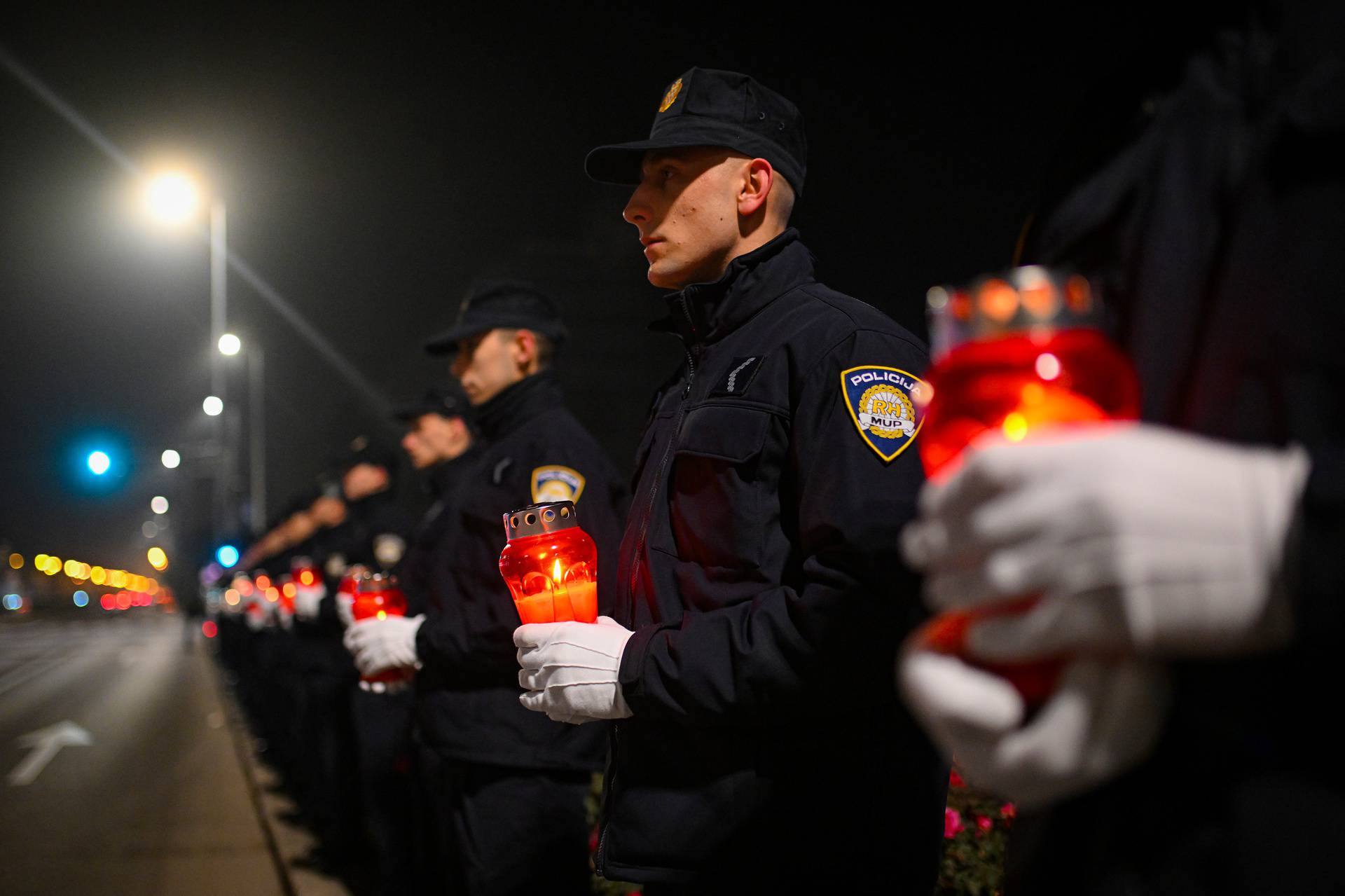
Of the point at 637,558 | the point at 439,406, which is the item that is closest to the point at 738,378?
the point at 637,558

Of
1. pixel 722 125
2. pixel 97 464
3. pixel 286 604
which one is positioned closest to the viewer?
pixel 722 125

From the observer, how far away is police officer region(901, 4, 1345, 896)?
105cm

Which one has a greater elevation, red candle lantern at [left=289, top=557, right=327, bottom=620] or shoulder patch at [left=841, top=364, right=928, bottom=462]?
shoulder patch at [left=841, top=364, right=928, bottom=462]

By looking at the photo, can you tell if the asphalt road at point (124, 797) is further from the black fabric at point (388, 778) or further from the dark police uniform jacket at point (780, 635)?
the dark police uniform jacket at point (780, 635)

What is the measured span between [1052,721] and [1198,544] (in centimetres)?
21

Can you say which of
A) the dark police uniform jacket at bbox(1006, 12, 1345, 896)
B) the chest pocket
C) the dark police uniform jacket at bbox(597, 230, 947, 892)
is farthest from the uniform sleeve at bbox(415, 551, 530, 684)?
the dark police uniform jacket at bbox(1006, 12, 1345, 896)

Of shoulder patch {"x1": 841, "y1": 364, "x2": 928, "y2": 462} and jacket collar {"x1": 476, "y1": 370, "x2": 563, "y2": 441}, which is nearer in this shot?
shoulder patch {"x1": 841, "y1": 364, "x2": 928, "y2": 462}

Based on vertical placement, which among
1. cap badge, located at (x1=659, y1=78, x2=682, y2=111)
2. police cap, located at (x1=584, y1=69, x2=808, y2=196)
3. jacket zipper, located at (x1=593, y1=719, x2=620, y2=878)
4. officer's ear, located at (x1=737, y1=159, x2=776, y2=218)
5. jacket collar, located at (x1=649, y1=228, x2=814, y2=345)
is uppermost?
cap badge, located at (x1=659, y1=78, x2=682, y2=111)

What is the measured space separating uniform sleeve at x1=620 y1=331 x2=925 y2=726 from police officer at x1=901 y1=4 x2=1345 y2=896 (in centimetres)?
91

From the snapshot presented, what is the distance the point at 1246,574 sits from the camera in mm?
1056

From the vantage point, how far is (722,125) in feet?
9.24

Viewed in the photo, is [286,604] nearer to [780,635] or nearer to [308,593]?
[308,593]

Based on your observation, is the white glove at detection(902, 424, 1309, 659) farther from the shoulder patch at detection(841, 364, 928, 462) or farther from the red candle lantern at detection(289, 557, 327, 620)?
the red candle lantern at detection(289, 557, 327, 620)

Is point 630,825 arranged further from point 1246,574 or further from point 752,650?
point 1246,574
